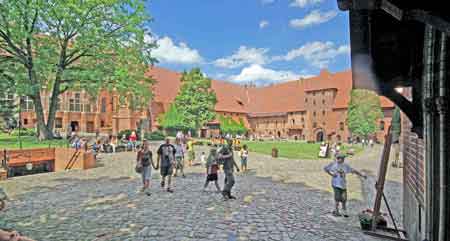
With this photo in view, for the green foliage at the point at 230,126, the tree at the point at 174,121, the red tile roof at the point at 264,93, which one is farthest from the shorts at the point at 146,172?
the green foliage at the point at 230,126

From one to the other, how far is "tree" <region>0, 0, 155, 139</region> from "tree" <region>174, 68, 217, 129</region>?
66.6ft

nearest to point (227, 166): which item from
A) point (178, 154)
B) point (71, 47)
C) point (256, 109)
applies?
point (178, 154)

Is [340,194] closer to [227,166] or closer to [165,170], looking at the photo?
[227,166]

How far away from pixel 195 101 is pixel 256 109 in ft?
103

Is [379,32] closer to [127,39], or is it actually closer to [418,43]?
[418,43]

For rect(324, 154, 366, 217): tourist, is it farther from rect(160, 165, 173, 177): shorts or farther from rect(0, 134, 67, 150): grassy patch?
rect(0, 134, 67, 150): grassy patch

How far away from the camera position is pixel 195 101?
4475 cm

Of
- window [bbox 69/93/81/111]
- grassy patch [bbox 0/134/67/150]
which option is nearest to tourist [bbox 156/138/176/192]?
grassy patch [bbox 0/134/67/150]

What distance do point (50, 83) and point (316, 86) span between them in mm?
54298

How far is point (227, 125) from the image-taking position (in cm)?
5972

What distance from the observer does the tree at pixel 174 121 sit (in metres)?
44.9

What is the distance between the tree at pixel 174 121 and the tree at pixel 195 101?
1.24ft

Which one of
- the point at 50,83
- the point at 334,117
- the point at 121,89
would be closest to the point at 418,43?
the point at 121,89

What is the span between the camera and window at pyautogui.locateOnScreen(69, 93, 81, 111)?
4906 centimetres
